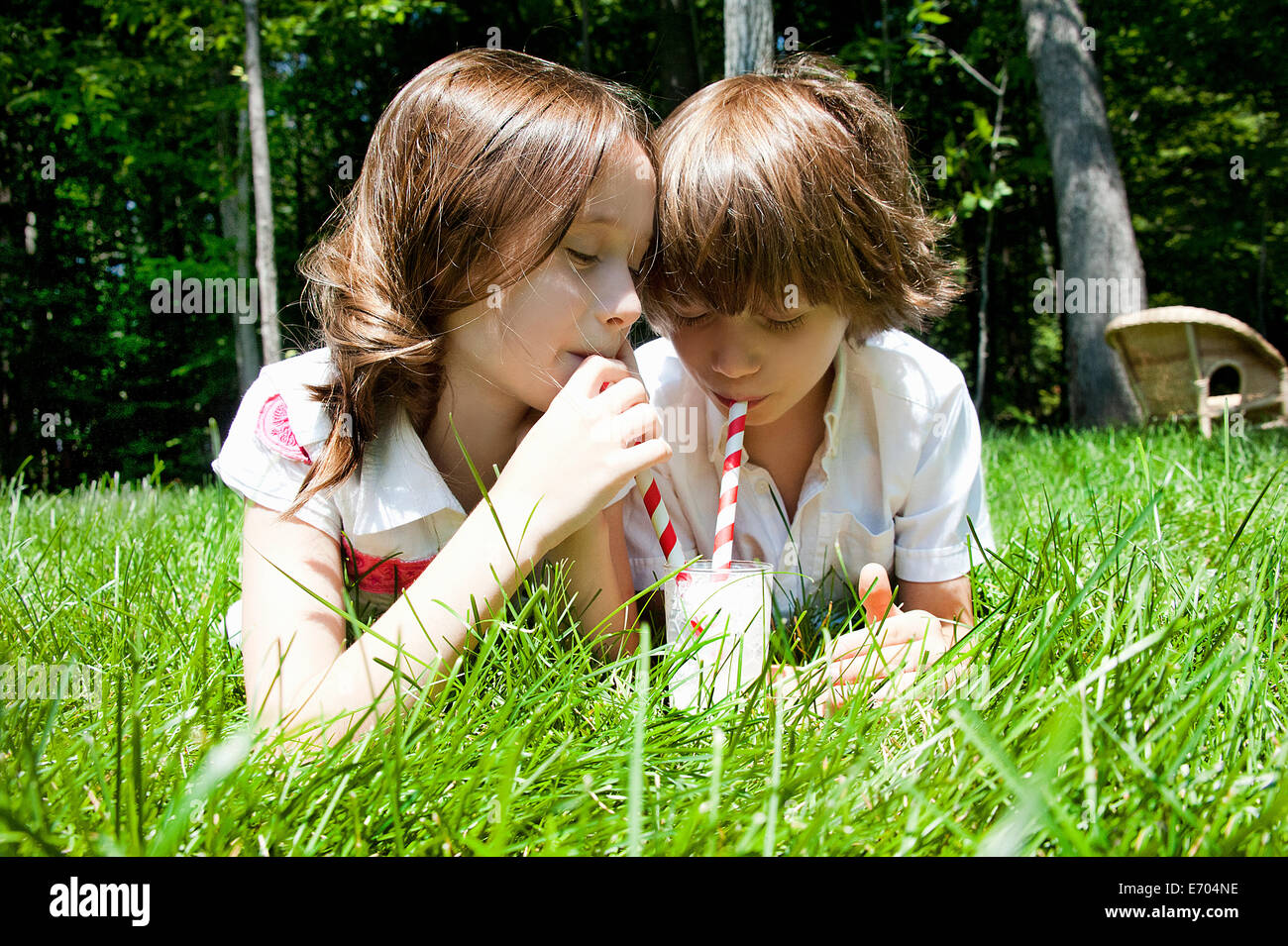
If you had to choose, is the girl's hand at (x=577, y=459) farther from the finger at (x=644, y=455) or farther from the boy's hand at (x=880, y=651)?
the boy's hand at (x=880, y=651)

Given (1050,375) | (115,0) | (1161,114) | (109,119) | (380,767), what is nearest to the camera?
(380,767)

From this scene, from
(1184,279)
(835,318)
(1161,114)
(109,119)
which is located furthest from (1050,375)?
(835,318)

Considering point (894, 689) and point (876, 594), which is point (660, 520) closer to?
point (876, 594)

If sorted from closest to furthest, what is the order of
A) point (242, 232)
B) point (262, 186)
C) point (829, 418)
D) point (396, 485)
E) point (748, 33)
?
point (396, 485) < point (829, 418) < point (748, 33) < point (262, 186) < point (242, 232)

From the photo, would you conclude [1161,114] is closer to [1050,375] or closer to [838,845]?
[1050,375]

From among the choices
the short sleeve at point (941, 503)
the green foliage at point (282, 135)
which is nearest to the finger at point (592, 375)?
the short sleeve at point (941, 503)

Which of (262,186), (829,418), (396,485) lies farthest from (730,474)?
(262,186)

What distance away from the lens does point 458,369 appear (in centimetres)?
162

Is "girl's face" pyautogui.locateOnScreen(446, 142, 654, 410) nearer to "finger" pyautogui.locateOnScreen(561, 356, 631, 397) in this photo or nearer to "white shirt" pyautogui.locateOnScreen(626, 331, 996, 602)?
"finger" pyautogui.locateOnScreen(561, 356, 631, 397)

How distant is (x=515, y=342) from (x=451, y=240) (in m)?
0.21

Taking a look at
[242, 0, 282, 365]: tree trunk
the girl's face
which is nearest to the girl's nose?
the girl's face

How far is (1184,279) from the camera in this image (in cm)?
1444

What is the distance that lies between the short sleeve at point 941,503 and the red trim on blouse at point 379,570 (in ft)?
3.18

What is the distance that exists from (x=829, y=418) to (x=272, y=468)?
41.9 inches
